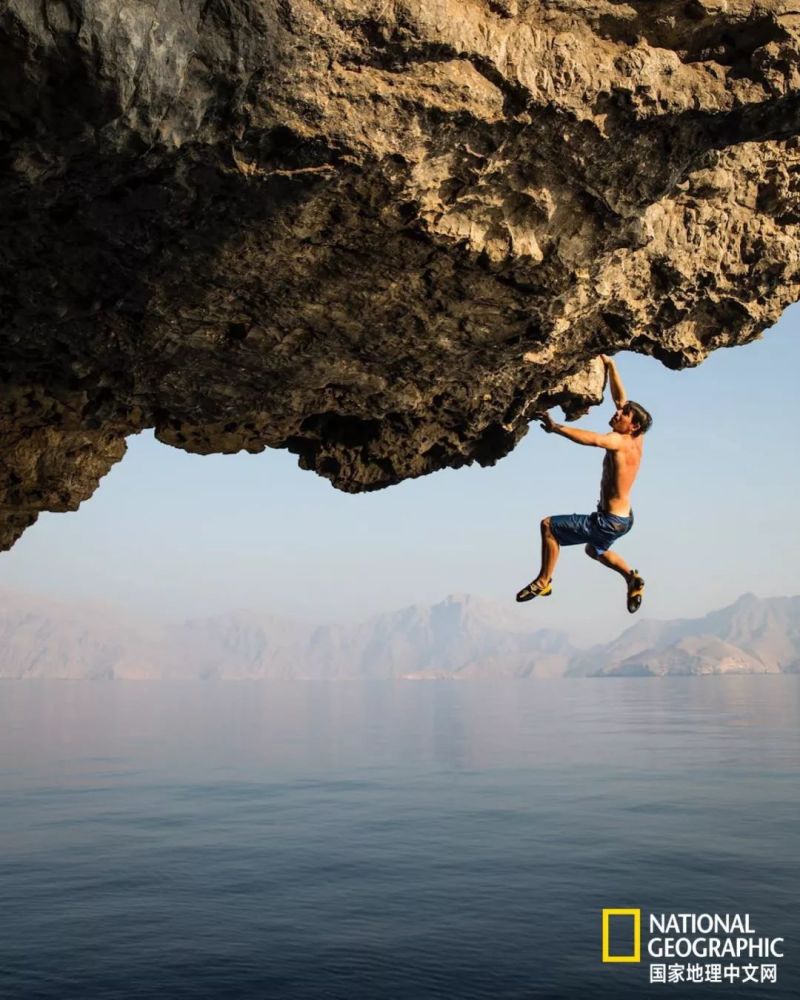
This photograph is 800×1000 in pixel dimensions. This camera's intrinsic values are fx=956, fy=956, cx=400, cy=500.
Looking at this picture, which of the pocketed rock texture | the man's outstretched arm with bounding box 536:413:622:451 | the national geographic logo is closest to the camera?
the pocketed rock texture

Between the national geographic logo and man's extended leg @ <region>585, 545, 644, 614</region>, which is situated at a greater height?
man's extended leg @ <region>585, 545, 644, 614</region>

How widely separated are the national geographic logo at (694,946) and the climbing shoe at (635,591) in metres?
7.35

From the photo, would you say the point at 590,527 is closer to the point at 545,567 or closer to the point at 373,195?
the point at 545,567

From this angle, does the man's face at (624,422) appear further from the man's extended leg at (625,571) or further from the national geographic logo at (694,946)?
the national geographic logo at (694,946)

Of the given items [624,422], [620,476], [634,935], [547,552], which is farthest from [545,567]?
[634,935]

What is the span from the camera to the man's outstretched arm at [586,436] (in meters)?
9.97

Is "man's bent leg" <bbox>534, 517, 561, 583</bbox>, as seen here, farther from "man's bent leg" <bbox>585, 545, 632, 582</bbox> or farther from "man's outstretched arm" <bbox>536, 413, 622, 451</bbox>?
"man's outstretched arm" <bbox>536, 413, 622, 451</bbox>

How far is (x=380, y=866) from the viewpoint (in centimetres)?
2162

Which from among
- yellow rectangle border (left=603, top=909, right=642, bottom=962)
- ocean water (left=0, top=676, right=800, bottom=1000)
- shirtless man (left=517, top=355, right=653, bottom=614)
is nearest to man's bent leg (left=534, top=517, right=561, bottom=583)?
shirtless man (left=517, top=355, right=653, bottom=614)

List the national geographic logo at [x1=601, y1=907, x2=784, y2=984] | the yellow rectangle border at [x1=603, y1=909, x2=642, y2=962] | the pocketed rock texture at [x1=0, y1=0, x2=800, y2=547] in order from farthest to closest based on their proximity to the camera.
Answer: the yellow rectangle border at [x1=603, y1=909, x2=642, y2=962] < the national geographic logo at [x1=601, y1=907, x2=784, y2=984] < the pocketed rock texture at [x1=0, y1=0, x2=800, y2=547]

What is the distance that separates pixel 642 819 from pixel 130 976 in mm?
16858

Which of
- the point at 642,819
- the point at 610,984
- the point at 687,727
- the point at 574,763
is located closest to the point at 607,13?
the point at 610,984

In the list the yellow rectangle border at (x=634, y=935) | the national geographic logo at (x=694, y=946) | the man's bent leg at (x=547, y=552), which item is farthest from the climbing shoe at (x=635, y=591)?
the yellow rectangle border at (x=634, y=935)

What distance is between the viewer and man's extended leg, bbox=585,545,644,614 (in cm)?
1081
